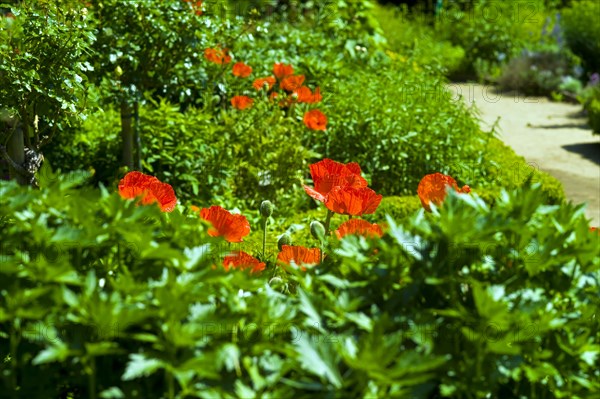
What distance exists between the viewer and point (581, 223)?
1.89m

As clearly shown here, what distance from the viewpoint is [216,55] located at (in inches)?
212

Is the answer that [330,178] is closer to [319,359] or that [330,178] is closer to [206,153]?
[319,359]

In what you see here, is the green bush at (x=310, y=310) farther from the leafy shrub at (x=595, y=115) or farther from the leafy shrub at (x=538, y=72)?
the leafy shrub at (x=538, y=72)

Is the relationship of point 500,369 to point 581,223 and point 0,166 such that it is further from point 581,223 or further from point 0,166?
point 0,166

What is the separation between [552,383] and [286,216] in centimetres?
369

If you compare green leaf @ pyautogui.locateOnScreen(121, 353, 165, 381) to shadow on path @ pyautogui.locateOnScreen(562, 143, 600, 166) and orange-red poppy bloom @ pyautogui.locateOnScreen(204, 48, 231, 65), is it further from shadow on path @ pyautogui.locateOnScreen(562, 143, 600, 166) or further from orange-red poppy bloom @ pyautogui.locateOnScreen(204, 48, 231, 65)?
shadow on path @ pyautogui.locateOnScreen(562, 143, 600, 166)

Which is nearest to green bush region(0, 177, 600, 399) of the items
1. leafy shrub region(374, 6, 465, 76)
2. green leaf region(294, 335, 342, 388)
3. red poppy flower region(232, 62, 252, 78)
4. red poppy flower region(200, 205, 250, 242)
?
green leaf region(294, 335, 342, 388)

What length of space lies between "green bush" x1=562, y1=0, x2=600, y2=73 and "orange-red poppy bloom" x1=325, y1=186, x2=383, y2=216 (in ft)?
32.3

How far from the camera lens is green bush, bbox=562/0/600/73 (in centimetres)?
1155

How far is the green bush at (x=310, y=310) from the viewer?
63.2 inches

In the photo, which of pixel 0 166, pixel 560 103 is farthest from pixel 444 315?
pixel 560 103

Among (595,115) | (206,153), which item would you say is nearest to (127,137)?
(206,153)

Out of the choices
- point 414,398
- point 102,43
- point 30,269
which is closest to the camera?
point 414,398

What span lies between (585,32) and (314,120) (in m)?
7.53
